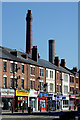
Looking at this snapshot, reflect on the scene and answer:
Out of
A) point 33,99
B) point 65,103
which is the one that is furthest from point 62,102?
point 33,99

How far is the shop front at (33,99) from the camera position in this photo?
70062mm

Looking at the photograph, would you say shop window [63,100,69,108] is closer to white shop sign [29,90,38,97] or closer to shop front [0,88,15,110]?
white shop sign [29,90,38,97]

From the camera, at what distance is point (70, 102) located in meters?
90.9

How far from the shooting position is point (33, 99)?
7169 cm

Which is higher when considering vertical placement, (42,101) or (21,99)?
(21,99)

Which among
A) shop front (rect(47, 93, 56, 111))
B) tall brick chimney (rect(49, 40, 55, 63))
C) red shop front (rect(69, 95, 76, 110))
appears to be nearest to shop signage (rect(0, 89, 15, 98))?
shop front (rect(47, 93, 56, 111))

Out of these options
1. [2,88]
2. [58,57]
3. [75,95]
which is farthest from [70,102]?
[2,88]

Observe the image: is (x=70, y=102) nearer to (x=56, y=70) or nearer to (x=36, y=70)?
(x=56, y=70)

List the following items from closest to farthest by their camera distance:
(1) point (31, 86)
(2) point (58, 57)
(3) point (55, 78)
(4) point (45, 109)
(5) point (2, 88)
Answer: (5) point (2, 88)
(1) point (31, 86)
(4) point (45, 109)
(3) point (55, 78)
(2) point (58, 57)

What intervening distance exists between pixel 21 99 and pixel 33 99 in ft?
18.4

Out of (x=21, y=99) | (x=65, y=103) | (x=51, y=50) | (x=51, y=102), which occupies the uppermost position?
(x=51, y=50)

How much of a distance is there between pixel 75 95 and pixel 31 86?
88.9 ft

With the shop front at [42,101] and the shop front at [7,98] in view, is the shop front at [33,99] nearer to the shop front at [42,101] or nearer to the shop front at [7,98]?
the shop front at [42,101]

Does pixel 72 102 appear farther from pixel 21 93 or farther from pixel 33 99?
pixel 21 93
